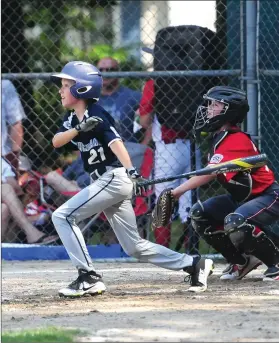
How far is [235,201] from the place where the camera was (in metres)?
7.90

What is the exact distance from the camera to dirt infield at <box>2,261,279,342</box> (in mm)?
5520

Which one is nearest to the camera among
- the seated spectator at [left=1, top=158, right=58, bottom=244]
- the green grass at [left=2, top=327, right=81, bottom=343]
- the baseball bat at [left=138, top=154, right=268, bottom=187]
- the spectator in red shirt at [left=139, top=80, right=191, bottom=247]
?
the green grass at [left=2, top=327, right=81, bottom=343]

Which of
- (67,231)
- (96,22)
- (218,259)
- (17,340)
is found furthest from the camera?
(96,22)

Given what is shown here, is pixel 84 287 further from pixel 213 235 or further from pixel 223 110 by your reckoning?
pixel 223 110

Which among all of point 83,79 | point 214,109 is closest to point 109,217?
point 83,79

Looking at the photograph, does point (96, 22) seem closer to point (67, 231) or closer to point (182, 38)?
point (182, 38)

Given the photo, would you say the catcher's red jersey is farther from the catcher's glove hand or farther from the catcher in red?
the catcher's glove hand

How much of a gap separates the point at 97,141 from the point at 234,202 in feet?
4.33

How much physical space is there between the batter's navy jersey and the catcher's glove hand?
7 cm

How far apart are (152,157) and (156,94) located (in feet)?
1.87

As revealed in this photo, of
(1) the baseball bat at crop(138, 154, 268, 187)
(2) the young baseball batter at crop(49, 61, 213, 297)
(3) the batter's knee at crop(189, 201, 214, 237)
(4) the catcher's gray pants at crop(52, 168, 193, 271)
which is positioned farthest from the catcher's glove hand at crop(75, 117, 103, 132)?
(3) the batter's knee at crop(189, 201, 214, 237)

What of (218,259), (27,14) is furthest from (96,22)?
(218,259)

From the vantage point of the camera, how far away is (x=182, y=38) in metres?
9.68

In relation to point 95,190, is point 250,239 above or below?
below
